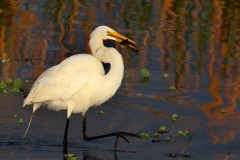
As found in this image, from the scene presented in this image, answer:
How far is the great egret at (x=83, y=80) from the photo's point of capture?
31.1ft

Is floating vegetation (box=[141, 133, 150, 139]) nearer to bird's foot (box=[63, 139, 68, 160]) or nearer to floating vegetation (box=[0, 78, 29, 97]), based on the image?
bird's foot (box=[63, 139, 68, 160])

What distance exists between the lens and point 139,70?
41.6 ft

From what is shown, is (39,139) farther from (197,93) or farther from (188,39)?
(188,39)

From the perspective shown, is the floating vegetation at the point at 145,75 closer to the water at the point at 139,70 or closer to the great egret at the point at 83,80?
the water at the point at 139,70

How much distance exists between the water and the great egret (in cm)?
48

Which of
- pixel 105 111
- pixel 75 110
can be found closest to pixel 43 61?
pixel 105 111

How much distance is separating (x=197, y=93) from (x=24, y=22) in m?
5.41

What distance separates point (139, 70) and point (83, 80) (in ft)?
10.8

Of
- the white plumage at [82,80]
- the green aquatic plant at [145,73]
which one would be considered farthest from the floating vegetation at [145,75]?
the white plumage at [82,80]

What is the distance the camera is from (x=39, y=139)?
31.3 ft

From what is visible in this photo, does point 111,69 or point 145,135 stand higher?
point 111,69

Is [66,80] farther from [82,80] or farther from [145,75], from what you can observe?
[145,75]

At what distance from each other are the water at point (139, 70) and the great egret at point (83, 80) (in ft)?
1.57

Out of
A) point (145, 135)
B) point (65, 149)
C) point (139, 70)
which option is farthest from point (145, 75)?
point (65, 149)
